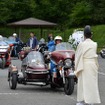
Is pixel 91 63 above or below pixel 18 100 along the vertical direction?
above

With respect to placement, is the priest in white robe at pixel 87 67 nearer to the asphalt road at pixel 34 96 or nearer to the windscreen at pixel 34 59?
the asphalt road at pixel 34 96

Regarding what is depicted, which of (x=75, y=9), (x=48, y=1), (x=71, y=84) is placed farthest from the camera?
(x=48, y=1)

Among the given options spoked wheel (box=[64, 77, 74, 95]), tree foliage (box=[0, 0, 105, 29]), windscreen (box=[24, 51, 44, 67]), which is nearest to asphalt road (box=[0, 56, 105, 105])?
spoked wheel (box=[64, 77, 74, 95])

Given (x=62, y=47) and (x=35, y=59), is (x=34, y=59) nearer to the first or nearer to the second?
(x=35, y=59)

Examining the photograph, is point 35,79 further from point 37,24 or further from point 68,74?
point 37,24

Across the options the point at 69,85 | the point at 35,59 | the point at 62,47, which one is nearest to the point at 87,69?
the point at 69,85

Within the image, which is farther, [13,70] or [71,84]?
[13,70]

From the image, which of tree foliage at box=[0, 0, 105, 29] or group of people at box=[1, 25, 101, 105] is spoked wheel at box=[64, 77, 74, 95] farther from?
tree foliage at box=[0, 0, 105, 29]

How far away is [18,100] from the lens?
1304 centimetres

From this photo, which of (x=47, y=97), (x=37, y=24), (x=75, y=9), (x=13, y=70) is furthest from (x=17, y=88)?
(x=75, y=9)

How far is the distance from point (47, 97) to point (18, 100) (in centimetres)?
106

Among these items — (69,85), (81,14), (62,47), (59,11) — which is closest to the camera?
(69,85)

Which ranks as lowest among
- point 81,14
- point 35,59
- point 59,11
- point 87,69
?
point 35,59

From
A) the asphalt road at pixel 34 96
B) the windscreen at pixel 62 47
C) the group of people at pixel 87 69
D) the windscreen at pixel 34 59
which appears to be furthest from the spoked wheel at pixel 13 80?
the group of people at pixel 87 69
